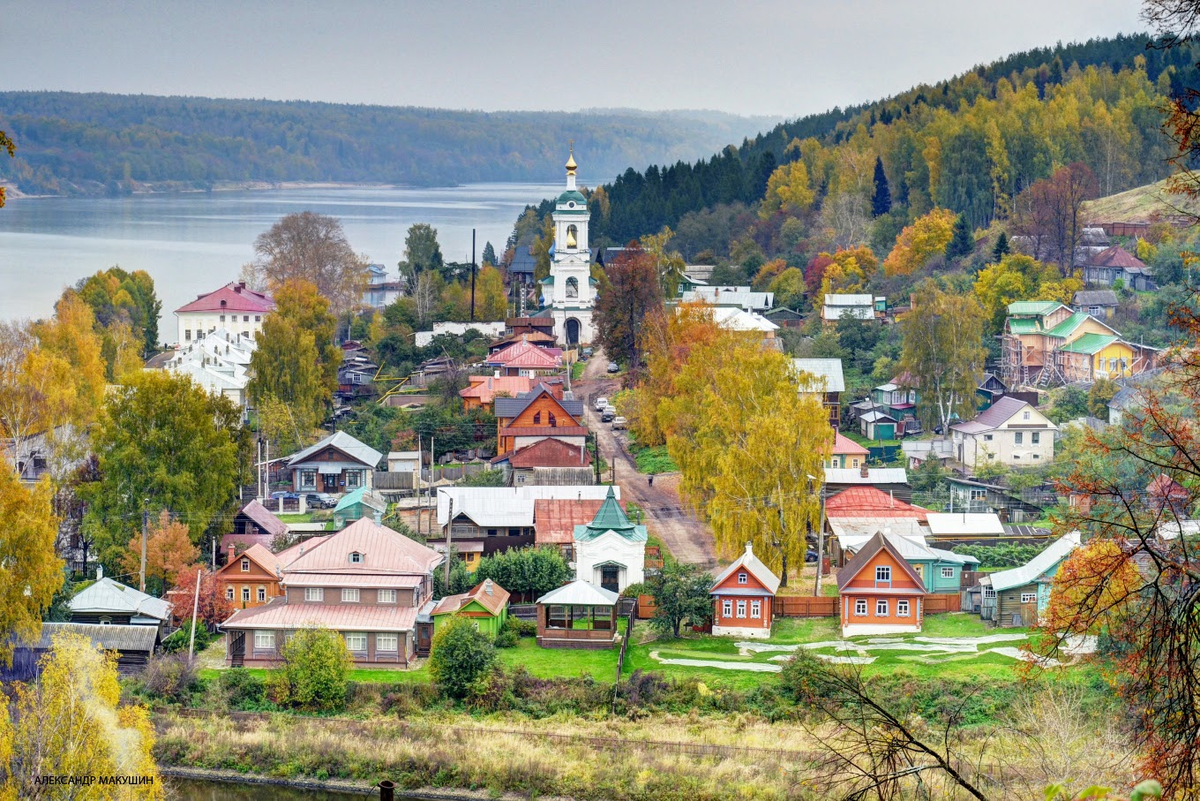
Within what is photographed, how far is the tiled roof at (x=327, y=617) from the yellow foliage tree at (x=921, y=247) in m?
41.3

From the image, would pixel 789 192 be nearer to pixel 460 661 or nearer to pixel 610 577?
pixel 610 577

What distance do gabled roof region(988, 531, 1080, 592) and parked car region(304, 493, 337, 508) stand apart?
18.0 m

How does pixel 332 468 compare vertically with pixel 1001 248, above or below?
below

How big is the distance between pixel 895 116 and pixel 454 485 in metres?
61.5

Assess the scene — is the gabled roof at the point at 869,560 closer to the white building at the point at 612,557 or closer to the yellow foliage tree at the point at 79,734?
the white building at the point at 612,557

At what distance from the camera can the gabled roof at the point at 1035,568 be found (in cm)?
2953

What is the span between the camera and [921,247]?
65438 millimetres

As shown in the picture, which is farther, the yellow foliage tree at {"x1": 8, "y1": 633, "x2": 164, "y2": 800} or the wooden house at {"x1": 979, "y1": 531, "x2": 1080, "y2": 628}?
the wooden house at {"x1": 979, "y1": 531, "x2": 1080, "y2": 628}

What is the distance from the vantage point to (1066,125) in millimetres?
72438

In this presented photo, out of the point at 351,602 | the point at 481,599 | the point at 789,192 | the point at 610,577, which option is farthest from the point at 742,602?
the point at 789,192

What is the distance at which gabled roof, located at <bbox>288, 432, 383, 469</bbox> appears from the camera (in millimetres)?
41312

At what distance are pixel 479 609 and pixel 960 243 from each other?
4183 centimetres

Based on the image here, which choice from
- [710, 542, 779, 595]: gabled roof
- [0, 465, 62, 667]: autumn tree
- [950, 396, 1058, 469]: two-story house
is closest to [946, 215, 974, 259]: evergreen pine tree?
[950, 396, 1058, 469]: two-story house

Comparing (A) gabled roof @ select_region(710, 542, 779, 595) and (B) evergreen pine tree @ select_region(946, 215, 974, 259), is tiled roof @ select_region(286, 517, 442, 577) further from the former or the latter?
(B) evergreen pine tree @ select_region(946, 215, 974, 259)
